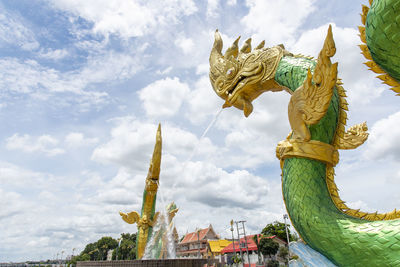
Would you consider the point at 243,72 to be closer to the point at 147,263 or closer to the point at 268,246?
the point at 147,263

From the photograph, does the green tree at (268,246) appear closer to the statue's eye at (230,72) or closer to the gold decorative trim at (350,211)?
the gold decorative trim at (350,211)

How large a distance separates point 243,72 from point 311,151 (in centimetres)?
137

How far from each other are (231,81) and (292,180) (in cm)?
158

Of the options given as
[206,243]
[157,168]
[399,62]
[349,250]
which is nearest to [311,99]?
[399,62]

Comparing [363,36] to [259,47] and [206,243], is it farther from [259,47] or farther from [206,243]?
[206,243]

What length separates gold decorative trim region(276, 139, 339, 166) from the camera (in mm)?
2861

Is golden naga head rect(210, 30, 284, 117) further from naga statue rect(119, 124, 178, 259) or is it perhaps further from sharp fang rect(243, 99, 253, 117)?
naga statue rect(119, 124, 178, 259)

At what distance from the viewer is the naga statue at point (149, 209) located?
38.1ft

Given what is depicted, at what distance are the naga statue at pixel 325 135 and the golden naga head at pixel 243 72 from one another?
0.5 inches

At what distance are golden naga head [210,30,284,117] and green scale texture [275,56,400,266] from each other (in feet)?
0.65

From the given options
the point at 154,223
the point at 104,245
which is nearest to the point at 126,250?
the point at 104,245

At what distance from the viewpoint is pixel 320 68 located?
2742mm

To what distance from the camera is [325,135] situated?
295 centimetres

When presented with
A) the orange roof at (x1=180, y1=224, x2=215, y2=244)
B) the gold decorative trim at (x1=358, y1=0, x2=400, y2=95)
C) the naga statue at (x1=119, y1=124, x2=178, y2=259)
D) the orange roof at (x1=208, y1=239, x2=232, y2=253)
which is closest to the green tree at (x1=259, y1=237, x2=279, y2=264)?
the orange roof at (x1=208, y1=239, x2=232, y2=253)
